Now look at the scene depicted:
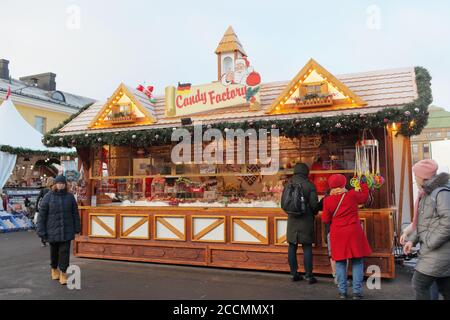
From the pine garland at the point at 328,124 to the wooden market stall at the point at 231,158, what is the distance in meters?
0.02

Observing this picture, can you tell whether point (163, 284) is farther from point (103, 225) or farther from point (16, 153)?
point (16, 153)

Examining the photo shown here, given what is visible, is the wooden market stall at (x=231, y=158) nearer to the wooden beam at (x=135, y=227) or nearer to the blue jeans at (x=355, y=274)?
the wooden beam at (x=135, y=227)

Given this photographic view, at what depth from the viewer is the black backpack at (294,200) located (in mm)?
6059

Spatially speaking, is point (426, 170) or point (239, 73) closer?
point (426, 170)

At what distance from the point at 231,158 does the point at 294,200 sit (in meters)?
3.04

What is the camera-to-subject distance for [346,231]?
17.3ft

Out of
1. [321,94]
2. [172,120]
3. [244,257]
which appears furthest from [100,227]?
[321,94]

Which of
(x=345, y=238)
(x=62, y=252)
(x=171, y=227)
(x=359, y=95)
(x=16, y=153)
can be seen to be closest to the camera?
(x=345, y=238)

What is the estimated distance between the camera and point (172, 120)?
27.7ft

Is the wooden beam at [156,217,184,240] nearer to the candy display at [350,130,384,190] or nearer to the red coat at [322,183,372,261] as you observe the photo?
the red coat at [322,183,372,261]

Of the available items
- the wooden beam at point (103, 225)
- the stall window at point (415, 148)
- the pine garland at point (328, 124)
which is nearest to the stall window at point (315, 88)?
the pine garland at point (328, 124)

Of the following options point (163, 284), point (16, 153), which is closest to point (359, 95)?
point (163, 284)

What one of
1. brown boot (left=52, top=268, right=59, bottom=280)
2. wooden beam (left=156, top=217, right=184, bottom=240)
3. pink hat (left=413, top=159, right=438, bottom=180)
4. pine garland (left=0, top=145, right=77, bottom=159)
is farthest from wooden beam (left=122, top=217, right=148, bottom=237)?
pine garland (left=0, top=145, right=77, bottom=159)
